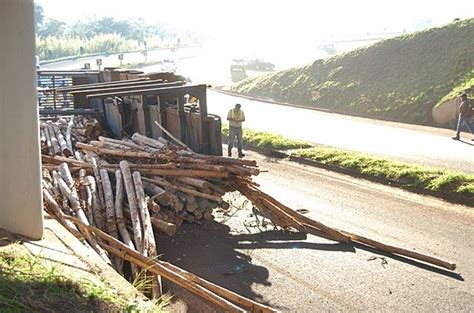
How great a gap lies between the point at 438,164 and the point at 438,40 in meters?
16.7

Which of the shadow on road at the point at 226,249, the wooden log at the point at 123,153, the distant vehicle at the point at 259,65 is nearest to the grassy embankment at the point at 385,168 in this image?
the shadow on road at the point at 226,249

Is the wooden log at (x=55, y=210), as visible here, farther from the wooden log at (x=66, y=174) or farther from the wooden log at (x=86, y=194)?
the wooden log at (x=66, y=174)

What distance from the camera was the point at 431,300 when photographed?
7.63 metres

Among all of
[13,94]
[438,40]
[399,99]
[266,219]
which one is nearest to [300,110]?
[399,99]

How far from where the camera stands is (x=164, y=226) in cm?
880

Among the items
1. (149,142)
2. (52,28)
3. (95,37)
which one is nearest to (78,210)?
(149,142)

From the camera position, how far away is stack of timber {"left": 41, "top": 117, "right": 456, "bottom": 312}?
8516 mm

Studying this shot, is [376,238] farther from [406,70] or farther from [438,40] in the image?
[438,40]

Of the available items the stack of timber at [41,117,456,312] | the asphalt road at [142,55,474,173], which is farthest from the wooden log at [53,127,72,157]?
the asphalt road at [142,55,474,173]

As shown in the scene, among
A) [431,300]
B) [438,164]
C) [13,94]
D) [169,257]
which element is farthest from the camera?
[438,164]

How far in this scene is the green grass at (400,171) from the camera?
13062mm

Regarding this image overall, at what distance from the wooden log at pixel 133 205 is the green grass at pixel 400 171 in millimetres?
7062

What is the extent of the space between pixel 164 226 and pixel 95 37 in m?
99.0

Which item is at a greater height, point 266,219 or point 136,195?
point 136,195
